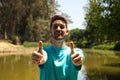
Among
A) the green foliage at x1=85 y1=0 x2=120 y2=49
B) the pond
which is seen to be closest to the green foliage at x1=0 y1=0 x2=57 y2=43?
the pond

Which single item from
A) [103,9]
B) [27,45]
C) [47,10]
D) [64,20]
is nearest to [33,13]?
[47,10]

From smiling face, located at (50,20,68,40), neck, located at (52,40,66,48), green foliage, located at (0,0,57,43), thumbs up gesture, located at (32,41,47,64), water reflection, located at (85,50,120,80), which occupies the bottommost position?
water reflection, located at (85,50,120,80)

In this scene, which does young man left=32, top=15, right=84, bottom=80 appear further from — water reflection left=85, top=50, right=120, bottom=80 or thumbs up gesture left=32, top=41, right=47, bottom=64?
water reflection left=85, top=50, right=120, bottom=80

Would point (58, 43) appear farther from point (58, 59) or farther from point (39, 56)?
point (39, 56)

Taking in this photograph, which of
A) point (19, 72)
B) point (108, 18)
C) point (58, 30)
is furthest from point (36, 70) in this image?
point (58, 30)

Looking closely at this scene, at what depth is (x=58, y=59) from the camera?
3547mm

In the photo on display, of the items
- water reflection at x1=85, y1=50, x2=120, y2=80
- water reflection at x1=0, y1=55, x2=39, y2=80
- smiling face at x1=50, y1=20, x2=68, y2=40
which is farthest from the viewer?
water reflection at x1=0, y1=55, x2=39, y2=80

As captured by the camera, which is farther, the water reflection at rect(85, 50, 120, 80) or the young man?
the water reflection at rect(85, 50, 120, 80)

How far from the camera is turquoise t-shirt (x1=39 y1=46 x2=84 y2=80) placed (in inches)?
138

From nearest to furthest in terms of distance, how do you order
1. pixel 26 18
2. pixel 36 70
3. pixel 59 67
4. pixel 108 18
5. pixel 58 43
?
pixel 59 67 < pixel 58 43 < pixel 108 18 < pixel 36 70 < pixel 26 18

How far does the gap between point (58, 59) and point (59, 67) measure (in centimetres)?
10

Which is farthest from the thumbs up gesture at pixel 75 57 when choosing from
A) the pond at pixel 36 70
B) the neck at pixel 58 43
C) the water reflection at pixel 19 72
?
the water reflection at pixel 19 72

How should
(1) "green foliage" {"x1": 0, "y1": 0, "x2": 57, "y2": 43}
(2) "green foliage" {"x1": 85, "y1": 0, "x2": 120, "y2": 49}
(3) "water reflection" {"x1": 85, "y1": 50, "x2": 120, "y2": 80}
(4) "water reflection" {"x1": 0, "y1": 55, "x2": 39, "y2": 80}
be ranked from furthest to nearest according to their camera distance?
(1) "green foliage" {"x1": 0, "y1": 0, "x2": 57, "y2": 43}
(2) "green foliage" {"x1": 85, "y1": 0, "x2": 120, "y2": 49}
(4) "water reflection" {"x1": 0, "y1": 55, "x2": 39, "y2": 80}
(3) "water reflection" {"x1": 85, "y1": 50, "x2": 120, "y2": 80}

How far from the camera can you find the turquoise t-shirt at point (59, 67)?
138 inches
